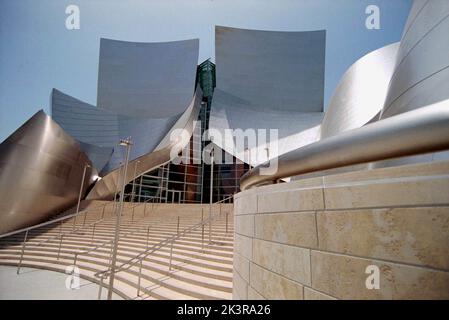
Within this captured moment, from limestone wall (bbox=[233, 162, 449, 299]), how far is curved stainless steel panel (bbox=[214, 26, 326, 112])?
28.8 m

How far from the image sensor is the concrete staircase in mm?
4682

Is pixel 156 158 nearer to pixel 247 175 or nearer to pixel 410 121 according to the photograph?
pixel 247 175

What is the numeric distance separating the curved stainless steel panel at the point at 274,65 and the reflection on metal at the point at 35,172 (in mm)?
21191

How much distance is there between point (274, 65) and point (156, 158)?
789 inches

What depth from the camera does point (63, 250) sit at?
8.55 m

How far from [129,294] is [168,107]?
87.2ft

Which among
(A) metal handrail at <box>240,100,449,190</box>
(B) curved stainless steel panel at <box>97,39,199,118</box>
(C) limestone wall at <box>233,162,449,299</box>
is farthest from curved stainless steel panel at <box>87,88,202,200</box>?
(A) metal handrail at <box>240,100,449,190</box>

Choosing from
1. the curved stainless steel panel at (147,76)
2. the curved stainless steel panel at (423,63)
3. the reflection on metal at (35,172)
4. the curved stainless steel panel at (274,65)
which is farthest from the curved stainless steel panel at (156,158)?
the curved stainless steel panel at (423,63)

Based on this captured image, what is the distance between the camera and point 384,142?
1363 millimetres

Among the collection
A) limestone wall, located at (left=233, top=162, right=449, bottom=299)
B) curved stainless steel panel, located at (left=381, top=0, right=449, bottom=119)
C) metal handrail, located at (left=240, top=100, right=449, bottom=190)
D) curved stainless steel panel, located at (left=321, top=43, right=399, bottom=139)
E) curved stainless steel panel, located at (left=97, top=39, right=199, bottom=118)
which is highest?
curved stainless steel panel, located at (left=97, top=39, right=199, bottom=118)

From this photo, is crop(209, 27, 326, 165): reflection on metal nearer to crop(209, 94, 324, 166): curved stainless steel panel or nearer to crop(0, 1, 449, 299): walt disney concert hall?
crop(0, 1, 449, 299): walt disney concert hall

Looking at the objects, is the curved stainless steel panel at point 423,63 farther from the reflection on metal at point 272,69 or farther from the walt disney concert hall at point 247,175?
the reflection on metal at point 272,69
